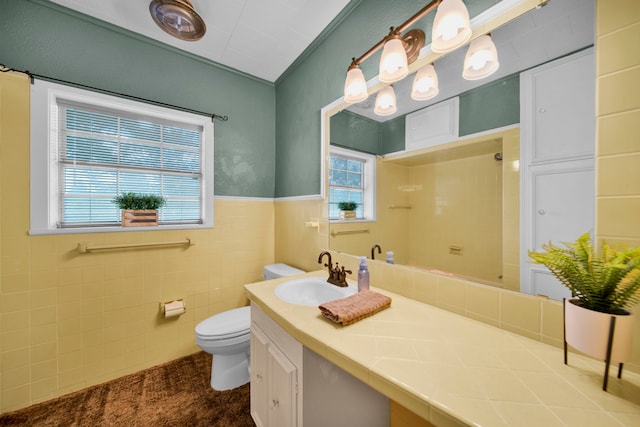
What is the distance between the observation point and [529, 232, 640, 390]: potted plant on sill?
535mm

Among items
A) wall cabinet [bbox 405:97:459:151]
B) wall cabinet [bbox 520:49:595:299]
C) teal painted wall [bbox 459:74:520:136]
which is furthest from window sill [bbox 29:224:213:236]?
wall cabinet [bbox 520:49:595:299]

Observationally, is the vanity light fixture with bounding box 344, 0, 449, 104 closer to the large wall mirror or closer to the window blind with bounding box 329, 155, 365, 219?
the large wall mirror

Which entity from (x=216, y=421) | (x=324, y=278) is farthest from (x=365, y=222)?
(x=216, y=421)

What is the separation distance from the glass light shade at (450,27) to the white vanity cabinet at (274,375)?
1377mm

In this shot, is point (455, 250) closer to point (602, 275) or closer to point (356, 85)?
point (602, 275)

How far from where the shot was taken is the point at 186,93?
196 centimetres

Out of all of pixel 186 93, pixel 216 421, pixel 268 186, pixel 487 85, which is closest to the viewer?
pixel 487 85

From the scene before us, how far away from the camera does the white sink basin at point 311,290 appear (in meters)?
1.28

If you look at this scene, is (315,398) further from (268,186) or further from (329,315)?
(268,186)

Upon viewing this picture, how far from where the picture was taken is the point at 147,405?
145 centimetres

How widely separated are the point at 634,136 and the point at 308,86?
6.08 ft

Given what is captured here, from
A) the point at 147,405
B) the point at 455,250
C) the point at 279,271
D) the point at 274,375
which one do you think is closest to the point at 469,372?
the point at 455,250

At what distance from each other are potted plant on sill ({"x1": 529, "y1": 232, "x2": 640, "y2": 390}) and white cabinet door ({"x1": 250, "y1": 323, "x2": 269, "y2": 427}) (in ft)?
3.72

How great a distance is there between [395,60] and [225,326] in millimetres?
1942
